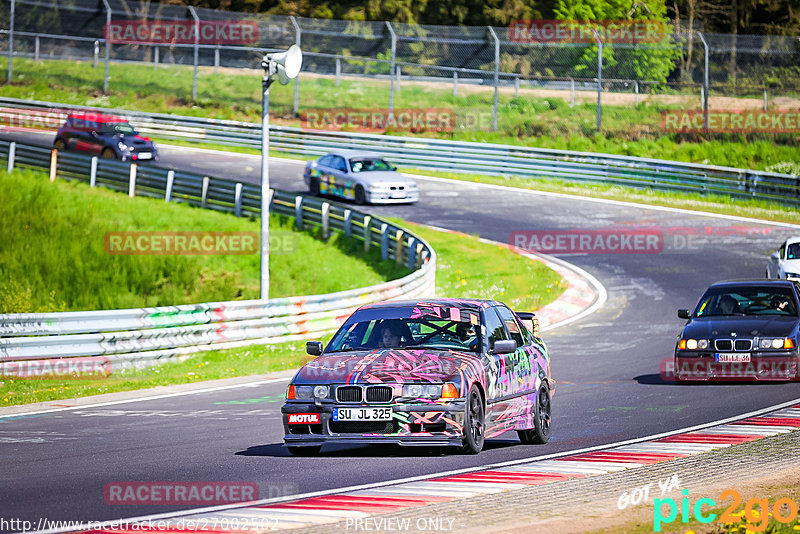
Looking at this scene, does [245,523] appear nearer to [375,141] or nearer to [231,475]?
[231,475]

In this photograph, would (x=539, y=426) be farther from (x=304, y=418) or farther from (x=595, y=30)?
(x=595, y=30)

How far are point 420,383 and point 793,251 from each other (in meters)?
15.7

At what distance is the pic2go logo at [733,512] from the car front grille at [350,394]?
2.73 meters

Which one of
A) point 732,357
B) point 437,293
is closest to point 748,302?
point 732,357

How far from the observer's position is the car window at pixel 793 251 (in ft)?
75.6

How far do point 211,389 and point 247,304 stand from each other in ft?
12.4

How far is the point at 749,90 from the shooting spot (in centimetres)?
4091

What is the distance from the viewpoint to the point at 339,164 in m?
36.3

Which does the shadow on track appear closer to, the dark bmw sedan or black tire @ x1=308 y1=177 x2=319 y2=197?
the dark bmw sedan

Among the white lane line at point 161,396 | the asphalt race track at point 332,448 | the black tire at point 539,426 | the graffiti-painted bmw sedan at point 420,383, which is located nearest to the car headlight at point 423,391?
the graffiti-painted bmw sedan at point 420,383

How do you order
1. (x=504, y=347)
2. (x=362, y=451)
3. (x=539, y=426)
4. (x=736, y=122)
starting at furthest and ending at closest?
(x=736, y=122), (x=539, y=426), (x=362, y=451), (x=504, y=347)

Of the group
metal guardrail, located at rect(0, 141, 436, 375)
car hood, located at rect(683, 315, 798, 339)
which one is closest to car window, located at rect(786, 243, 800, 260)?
car hood, located at rect(683, 315, 798, 339)

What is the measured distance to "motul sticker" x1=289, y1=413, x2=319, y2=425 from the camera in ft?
32.1

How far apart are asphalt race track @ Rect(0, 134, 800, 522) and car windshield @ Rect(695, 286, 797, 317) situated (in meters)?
1.28
